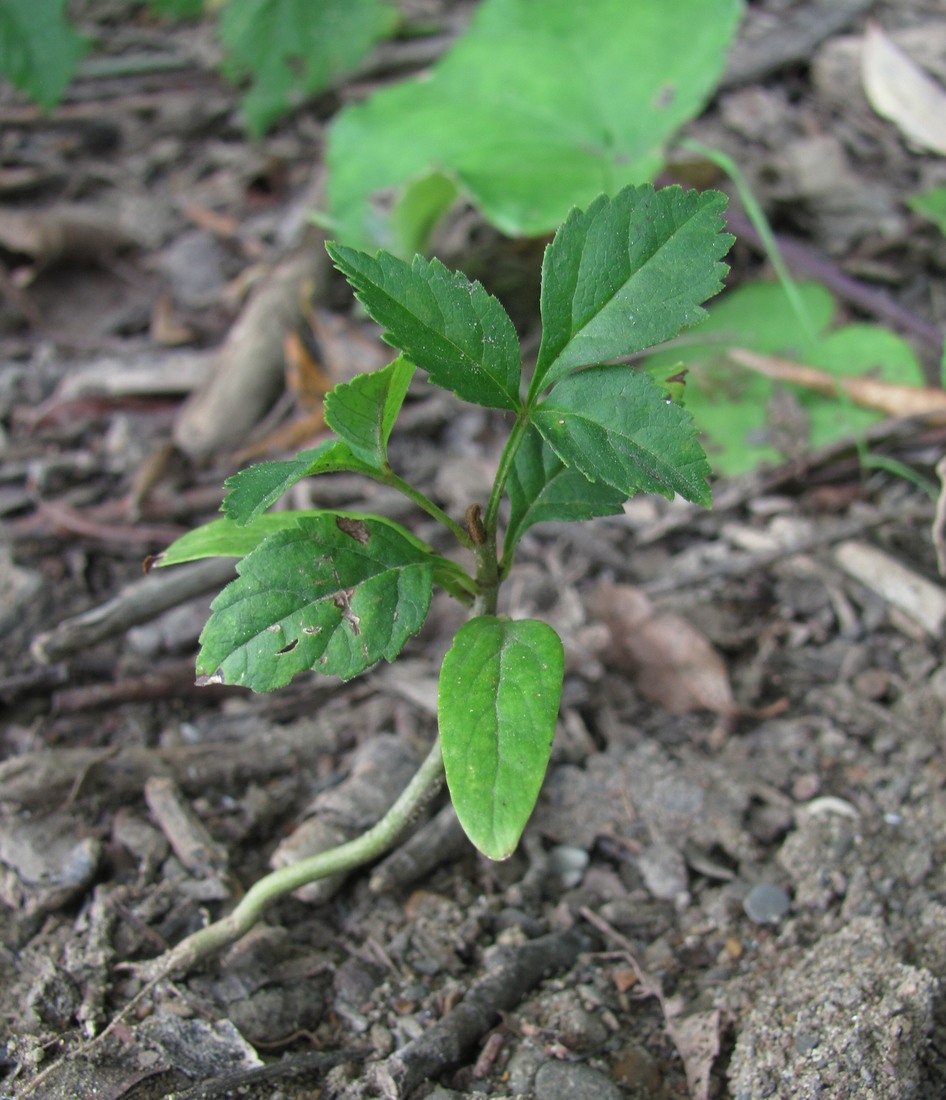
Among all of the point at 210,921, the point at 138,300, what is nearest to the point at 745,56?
the point at 138,300

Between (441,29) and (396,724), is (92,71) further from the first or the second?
(396,724)

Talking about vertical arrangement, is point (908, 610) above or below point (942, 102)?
below

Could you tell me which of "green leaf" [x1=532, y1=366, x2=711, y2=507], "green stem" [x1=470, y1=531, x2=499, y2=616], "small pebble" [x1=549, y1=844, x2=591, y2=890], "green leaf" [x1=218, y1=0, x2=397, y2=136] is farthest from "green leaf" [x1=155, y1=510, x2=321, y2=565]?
"green leaf" [x1=218, y1=0, x2=397, y2=136]

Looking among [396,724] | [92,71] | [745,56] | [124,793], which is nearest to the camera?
[124,793]

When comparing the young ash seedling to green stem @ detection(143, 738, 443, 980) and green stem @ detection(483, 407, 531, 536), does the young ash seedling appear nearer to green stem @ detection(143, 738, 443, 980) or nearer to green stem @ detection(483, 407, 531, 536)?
green stem @ detection(483, 407, 531, 536)

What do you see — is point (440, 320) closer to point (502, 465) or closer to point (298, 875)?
point (502, 465)

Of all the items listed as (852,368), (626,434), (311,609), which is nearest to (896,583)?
(852,368)
